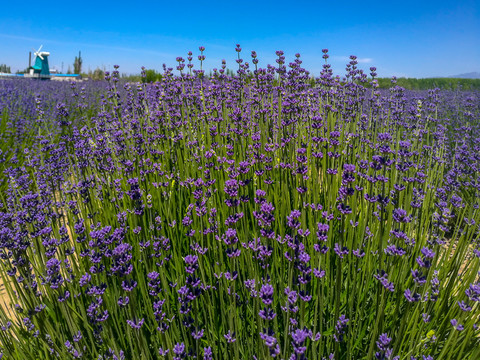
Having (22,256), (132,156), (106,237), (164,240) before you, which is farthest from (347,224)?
(132,156)

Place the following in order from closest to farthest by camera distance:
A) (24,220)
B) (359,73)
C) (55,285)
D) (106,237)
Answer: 1. (55,285)
2. (106,237)
3. (24,220)
4. (359,73)

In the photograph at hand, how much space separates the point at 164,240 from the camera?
90.8 inches

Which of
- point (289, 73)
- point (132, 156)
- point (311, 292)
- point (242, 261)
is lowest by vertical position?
point (311, 292)

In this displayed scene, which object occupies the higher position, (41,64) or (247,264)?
(41,64)

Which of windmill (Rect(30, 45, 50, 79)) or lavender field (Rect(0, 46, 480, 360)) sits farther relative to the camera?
windmill (Rect(30, 45, 50, 79))

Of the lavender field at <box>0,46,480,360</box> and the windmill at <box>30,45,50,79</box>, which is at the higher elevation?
the windmill at <box>30,45,50,79</box>

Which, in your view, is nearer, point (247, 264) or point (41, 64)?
point (247, 264)

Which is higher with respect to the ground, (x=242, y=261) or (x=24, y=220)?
(x=24, y=220)

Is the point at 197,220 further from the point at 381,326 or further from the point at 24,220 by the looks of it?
the point at 381,326

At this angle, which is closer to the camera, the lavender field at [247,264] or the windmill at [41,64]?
the lavender field at [247,264]

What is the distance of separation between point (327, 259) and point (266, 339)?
112 centimetres

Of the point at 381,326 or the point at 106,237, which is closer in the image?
the point at 381,326

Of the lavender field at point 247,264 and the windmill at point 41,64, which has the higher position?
the windmill at point 41,64

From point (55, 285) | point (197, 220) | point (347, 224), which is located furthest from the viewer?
point (197, 220)
